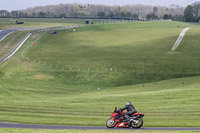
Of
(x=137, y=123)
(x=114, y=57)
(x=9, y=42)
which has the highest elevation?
(x=137, y=123)

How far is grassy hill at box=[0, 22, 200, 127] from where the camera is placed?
31156 millimetres

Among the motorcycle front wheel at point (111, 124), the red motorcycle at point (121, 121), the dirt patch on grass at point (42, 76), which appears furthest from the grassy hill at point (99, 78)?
the red motorcycle at point (121, 121)

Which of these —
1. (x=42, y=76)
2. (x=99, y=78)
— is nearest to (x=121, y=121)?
(x=99, y=78)

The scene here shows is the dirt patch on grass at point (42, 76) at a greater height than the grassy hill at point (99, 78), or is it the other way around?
the grassy hill at point (99, 78)

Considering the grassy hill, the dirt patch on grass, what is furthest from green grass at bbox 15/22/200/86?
the dirt patch on grass

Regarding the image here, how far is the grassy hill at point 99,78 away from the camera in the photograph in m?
31.2

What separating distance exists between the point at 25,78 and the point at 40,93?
13.7m

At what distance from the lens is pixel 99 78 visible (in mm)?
62875

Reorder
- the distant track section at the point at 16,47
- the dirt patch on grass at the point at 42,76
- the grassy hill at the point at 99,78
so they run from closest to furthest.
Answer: the grassy hill at the point at 99,78 → the dirt patch on grass at the point at 42,76 → the distant track section at the point at 16,47

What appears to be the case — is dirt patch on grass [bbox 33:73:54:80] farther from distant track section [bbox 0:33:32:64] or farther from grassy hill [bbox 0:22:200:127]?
distant track section [bbox 0:33:32:64]

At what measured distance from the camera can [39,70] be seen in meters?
66.9

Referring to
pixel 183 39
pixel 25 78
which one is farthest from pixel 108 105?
pixel 183 39

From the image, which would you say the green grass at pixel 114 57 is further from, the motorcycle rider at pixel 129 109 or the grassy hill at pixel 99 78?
the motorcycle rider at pixel 129 109

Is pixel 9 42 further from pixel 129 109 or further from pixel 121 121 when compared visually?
pixel 129 109
